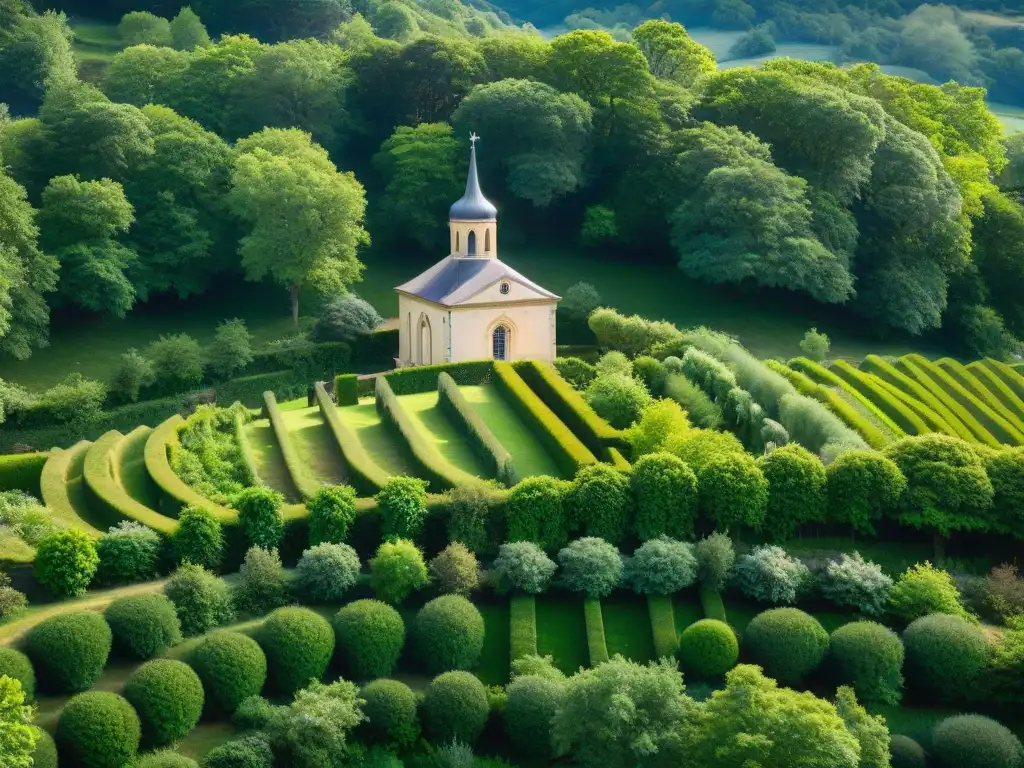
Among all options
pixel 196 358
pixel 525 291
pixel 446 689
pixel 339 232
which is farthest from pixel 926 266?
pixel 446 689

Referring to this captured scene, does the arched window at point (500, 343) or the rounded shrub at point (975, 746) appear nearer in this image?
the rounded shrub at point (975, 746)

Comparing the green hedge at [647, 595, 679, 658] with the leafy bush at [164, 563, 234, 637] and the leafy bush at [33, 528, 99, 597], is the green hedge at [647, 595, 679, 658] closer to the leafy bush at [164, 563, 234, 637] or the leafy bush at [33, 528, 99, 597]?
the leafy bush at [164, 563, 234, 637]

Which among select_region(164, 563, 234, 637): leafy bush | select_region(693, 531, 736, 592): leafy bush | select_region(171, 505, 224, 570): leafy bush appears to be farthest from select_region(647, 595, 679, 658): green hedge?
select_region(171, 505, 224, 570): leafy bush

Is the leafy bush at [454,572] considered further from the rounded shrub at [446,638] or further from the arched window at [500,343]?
the arched window at [500,343]

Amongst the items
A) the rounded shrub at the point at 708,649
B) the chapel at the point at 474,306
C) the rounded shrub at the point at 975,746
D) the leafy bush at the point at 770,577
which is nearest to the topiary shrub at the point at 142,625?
the rounded shrub at the point at 708,649

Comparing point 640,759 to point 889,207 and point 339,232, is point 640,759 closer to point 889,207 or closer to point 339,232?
point 339,232

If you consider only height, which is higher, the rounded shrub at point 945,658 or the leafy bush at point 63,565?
the leafy bush at point 63,565
